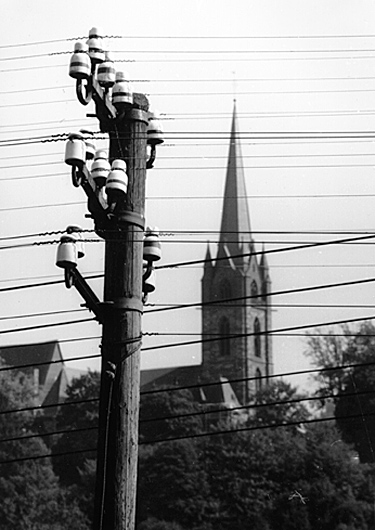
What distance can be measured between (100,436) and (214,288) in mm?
100305

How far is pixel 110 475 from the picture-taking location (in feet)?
29.1

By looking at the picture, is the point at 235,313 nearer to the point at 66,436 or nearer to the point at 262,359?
the point at 262,359

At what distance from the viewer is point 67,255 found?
385 inches

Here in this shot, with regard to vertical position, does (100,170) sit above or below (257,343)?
below

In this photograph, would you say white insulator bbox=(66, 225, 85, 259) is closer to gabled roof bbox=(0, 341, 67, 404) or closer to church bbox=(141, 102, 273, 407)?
gabled roof bbox=(0, 341, 67, 404)

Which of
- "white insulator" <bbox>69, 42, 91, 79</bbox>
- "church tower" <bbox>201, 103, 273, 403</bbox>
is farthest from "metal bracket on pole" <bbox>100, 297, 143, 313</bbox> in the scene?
"church tower" <bbox>201, 103, 273, 403</bbox>

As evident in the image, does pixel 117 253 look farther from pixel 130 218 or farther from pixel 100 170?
pixel 100 170

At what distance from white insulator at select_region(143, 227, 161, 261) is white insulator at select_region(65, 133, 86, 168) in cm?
120

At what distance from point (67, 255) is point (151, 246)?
0.99 metres

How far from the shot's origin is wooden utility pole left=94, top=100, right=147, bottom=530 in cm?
888

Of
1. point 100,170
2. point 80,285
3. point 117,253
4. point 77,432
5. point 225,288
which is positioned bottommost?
point 80,285

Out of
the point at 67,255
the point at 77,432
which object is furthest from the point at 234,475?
the point at 67,255

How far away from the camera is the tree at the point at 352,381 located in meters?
62.6

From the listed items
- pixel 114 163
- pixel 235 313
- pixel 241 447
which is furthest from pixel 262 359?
pixel 114 163
